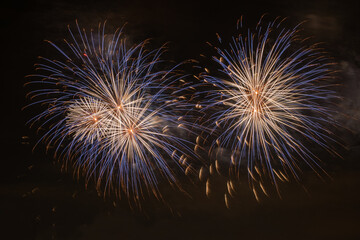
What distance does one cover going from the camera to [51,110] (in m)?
20.0

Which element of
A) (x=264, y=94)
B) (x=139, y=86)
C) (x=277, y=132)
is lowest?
(x=277, y=132)

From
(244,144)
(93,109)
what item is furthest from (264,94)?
(93,109)

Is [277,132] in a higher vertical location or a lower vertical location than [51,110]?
lower

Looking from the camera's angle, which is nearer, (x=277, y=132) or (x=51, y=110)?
(x=277, y=132)

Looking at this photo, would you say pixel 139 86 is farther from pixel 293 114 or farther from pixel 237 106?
pixel 293 114

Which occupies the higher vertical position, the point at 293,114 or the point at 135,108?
the point at 135,108

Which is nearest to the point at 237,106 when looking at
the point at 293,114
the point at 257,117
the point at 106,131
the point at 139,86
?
the point at 257,117

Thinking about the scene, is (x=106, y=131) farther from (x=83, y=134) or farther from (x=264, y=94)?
(x=264, y=94)

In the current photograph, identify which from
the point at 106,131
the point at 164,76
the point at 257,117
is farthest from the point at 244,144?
the point at 106,131

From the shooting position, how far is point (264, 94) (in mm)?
18141

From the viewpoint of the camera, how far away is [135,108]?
1875cm

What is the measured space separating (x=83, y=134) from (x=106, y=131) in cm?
102

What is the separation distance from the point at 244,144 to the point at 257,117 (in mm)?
1350

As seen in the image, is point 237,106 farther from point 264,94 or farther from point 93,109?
point 93,109
